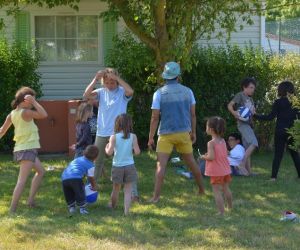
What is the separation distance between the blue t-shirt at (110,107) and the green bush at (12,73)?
4.66m

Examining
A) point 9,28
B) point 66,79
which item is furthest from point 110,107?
point 9,28

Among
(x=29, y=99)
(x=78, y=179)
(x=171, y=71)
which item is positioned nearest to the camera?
(x=78, y=179)

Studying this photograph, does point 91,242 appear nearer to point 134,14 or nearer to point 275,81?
point 134,14

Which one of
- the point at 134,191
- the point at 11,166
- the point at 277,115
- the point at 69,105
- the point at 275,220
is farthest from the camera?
the point at 69,105

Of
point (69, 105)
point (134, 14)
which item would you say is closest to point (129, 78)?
point (69, 105)

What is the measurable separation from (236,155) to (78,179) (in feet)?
12.3

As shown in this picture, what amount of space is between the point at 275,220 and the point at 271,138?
20.2 ft

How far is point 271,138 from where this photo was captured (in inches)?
517

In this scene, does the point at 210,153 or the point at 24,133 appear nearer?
the point at 210,153

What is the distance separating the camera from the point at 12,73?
493 inches

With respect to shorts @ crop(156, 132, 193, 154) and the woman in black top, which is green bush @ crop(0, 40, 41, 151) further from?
shorts @ crop(156, 132, 193, 154)

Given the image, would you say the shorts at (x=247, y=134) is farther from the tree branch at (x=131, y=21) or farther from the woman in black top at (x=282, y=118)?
the tree branch at (x=131, y=21)

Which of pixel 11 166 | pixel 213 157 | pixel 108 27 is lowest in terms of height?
pixel 11 166

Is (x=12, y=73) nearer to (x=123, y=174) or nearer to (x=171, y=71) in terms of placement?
(x=171, y=71)
